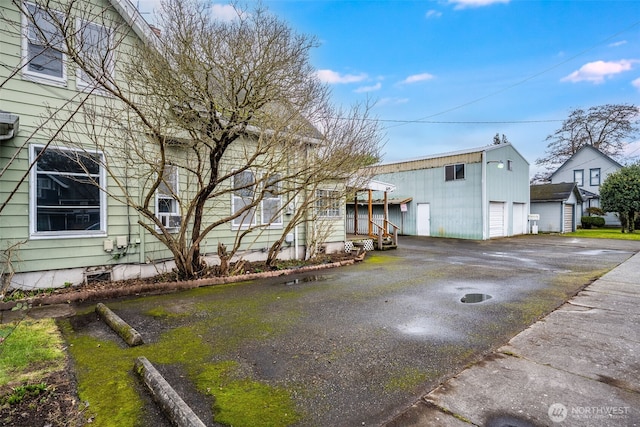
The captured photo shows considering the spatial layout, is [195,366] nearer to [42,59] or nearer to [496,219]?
[42,59]

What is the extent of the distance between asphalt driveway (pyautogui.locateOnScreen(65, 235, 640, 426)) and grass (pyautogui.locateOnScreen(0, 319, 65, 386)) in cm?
22

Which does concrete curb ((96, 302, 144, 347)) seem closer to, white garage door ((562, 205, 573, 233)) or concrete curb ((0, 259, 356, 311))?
concrete curb ((0, 259, 356, 311))

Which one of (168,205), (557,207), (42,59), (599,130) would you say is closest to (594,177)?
(599,130)

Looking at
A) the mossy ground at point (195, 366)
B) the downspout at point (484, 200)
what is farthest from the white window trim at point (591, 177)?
the mossy ground at point (195, 366)

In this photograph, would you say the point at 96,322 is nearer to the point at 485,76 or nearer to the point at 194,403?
the point at 194,403

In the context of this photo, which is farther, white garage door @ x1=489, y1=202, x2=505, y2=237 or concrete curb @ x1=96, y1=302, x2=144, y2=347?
white garage door @ x1=489, y1=202, x2=505, y2=237

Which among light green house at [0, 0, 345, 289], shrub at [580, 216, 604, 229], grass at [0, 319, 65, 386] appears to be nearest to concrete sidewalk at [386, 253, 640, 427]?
grass at [0, 319, 65, 386]

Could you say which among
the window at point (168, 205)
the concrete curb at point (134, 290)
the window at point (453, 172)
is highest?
the window at point (453, 172)

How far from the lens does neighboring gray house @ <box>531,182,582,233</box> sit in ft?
73.9

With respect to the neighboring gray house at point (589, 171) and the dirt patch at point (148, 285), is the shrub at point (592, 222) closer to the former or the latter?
the neighboring gray house at point (589, 171)

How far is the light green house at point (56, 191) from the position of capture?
227 inches

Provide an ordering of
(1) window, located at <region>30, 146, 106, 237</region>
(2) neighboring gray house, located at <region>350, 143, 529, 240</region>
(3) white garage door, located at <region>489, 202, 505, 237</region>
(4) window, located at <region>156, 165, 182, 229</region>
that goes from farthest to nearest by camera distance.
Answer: (3) white garage door, located at <region>489, 202, 505, 237</region> → (2) neighboring gray house, located at <region>350, 143, 529, 240</region> → (4) window, located at <region>156, 165, 182, 229</region> → (1) window, located at <region>30, 146, 106, 237</region>

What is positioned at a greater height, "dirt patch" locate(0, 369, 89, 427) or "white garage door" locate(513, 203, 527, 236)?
"white garage door" locate(513, 203, 527, 236)

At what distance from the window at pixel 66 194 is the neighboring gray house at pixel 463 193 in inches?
477
